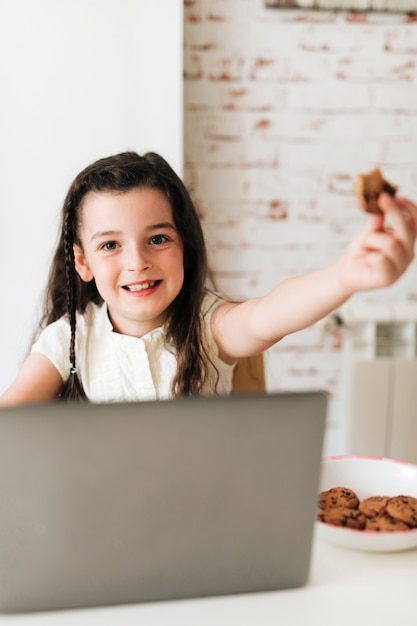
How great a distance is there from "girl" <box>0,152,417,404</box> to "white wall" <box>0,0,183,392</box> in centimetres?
38

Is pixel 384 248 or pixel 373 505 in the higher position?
pixel 384 248

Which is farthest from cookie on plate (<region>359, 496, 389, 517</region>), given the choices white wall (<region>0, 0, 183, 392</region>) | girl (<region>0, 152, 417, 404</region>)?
white wall (<region>0, 0, 183, 392</region>)

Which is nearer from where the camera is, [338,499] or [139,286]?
[338,499]

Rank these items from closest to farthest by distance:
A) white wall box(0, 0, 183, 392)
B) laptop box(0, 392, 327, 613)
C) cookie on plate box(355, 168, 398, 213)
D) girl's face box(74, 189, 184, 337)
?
laptop box(0, 392, 327, 613), cookie on plate box(355, 168, 398, 213), girl's face box(74, 189, 184, 337), white wall box(0, 0, 183, 392)

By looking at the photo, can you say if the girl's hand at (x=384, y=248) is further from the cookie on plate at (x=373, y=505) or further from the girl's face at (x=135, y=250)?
the girl's face at (x=135, y=250)

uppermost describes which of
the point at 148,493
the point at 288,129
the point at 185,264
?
the point at 288,129

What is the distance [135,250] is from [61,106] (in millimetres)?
697

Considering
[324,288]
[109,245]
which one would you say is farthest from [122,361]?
[324,288]

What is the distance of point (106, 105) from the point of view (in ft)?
5.85

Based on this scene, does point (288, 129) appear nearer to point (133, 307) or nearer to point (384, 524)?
point (133, 307)

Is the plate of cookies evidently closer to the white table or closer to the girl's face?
the white table

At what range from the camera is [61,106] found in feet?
5.81

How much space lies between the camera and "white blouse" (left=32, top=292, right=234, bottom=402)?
1.36 m

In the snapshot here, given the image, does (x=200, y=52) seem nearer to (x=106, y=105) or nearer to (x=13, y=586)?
(x=106, y=105)
